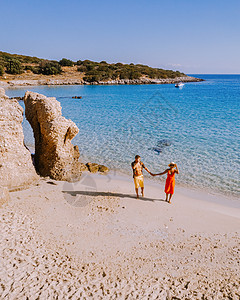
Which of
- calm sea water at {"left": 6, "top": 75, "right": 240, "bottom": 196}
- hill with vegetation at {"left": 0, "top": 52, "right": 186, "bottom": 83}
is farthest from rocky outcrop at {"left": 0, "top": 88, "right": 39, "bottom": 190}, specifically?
hill with vegetation at {"left": 0, "top": 52, "right": 186, "bottom": 83}

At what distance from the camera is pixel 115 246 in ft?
18.2

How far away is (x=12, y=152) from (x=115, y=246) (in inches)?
190

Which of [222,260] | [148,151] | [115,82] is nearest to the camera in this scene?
[222,260]

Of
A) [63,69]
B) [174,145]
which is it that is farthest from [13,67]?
[174,145]

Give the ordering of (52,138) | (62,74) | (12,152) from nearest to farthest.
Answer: (12,152) < (52,138) < (62,74)

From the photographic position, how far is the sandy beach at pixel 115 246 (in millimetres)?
4281

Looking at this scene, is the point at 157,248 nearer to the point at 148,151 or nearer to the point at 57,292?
the point at 57,292

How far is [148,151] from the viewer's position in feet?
46.8

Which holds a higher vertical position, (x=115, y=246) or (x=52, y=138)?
(x=52, y=138)

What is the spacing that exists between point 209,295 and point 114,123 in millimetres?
19137

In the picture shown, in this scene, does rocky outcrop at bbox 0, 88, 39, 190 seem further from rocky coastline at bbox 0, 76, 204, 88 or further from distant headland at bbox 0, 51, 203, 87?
distant headland at bbox 0, 51, 203, 87

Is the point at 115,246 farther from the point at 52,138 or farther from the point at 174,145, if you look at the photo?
the point at 174,145

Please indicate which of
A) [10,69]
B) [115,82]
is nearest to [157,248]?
[10,69]

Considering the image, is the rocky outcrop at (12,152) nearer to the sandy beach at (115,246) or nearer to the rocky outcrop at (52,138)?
the sandy beach at (115,246)
